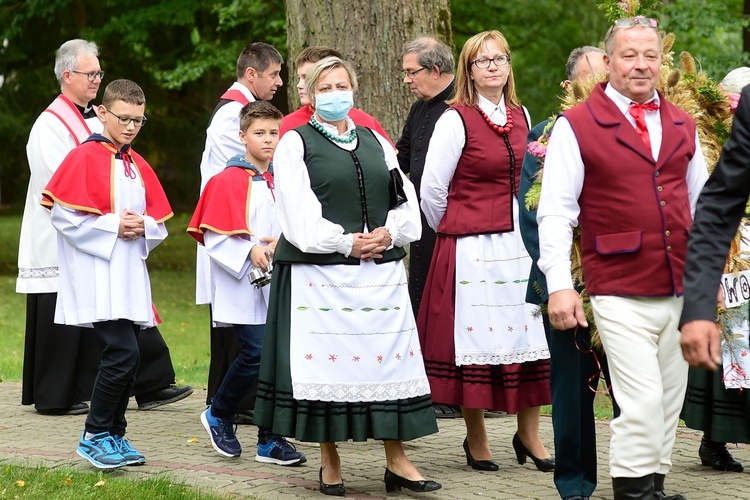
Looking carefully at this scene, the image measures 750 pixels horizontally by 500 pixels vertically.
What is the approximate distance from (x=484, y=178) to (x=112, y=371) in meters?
2.25

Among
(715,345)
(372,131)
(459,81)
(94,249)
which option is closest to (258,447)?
(94,249)

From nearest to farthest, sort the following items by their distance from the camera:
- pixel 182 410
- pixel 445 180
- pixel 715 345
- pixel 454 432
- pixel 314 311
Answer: pixel 715 345 < pixel 314 311 < pixel 445 180 < pixel 454 432 < pixel 182 410

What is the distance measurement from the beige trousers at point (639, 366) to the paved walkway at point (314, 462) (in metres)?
1.04

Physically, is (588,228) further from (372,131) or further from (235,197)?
(235,197)

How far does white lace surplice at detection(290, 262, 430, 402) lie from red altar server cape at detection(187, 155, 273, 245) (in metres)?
0.95

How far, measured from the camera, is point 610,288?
495 centimetres

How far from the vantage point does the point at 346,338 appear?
5.82m

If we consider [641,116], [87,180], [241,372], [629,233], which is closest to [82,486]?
[241,372]

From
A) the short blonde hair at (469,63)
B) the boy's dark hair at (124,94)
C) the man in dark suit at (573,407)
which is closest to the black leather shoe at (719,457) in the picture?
the man in dark suit at (573,407)

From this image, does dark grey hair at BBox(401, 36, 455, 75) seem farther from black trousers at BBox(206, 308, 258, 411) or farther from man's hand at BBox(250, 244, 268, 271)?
black trousers at BBox(206, 308, 258, 411)

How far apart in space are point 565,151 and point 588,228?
0.34 m

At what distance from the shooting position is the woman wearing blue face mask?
5770 mm

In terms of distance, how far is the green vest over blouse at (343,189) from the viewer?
19.1ft

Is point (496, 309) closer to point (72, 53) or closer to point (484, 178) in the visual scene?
point (484, 178)
